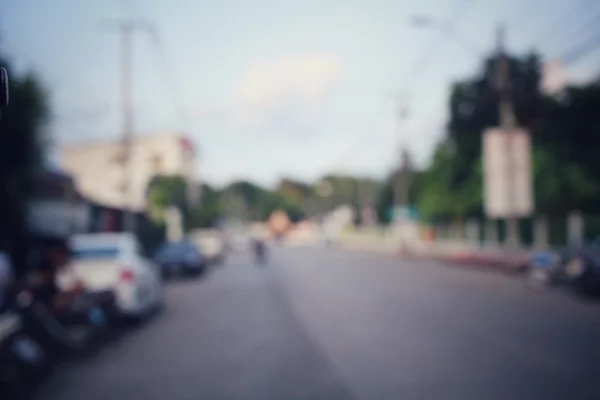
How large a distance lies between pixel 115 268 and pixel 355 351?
4667mm

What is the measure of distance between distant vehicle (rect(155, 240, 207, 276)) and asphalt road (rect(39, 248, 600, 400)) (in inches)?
325

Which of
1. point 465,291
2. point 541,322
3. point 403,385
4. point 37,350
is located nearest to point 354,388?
point 403,385

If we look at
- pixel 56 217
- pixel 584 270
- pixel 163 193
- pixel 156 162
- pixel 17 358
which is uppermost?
pixel 156 162

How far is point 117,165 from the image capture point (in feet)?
100

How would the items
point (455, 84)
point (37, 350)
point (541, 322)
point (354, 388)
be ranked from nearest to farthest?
point (354, 388)
point (37, 350)
point (541, 322)
point (455, 84)

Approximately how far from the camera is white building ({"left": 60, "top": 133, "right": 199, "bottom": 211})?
26109mm

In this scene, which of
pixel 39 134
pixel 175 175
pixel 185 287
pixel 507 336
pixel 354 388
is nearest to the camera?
pixel 354 388

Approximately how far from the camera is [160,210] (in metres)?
41.9

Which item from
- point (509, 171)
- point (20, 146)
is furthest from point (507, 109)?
point (20, 146)

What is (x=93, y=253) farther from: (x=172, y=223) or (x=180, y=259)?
(x=172, y=223)

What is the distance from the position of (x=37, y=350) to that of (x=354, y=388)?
3.48 m

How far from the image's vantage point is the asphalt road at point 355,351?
6375 mm

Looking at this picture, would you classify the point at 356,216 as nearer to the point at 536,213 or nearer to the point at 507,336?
the point at 536,213

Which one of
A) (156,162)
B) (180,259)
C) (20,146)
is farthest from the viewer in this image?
(156,162)
